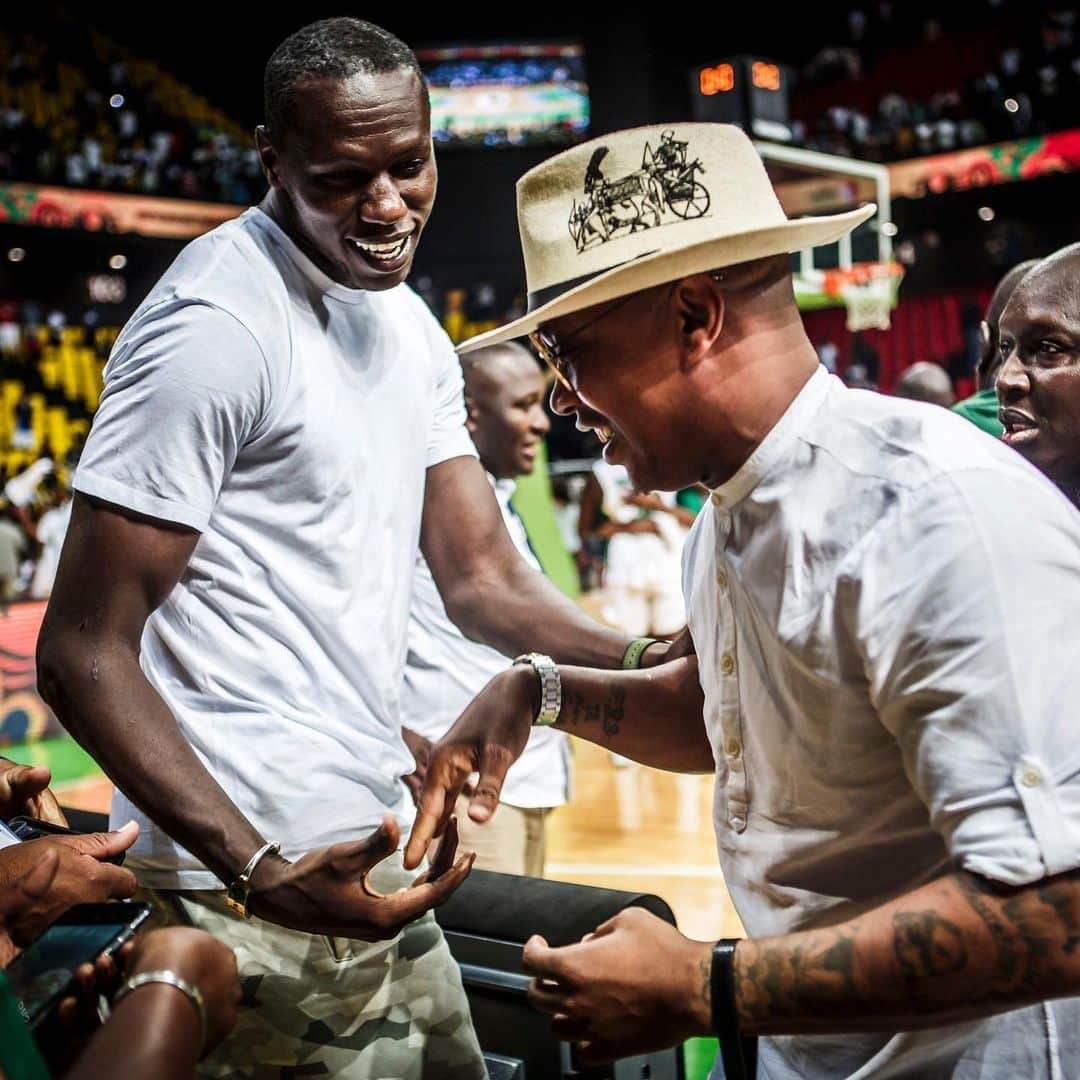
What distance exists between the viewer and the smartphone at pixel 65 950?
3.72 ft

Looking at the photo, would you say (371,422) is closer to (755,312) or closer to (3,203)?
(755,312)

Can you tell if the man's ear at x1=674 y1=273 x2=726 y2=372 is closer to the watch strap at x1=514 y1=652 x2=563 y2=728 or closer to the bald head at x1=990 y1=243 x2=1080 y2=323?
the watch strap at x1=514 y1=652 x2=563 y2=728

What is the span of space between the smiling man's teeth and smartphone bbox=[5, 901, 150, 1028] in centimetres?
103

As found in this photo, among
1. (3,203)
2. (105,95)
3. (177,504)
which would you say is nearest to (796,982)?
(177,504)

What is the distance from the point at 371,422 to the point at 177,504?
0.38 meters

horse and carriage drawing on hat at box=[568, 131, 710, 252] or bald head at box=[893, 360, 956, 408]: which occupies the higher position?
horse and carriage drawing on hat at box=[568, 131, 710, 252]

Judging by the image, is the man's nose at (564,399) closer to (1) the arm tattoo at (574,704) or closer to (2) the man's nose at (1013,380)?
(1) the arm tattoo at (574,704)

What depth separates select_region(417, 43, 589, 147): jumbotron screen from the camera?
2139cm

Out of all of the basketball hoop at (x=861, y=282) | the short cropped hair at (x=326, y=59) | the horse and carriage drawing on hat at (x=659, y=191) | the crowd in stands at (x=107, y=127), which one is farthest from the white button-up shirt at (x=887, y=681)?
the crowd in stands at (x=107, y=127)

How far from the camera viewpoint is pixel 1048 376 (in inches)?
90.1

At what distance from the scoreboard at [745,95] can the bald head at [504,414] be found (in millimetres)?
7252

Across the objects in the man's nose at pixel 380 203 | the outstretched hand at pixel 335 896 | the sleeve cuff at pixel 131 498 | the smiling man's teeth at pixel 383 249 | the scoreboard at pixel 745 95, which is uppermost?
the scoreboard at pixel 745 95

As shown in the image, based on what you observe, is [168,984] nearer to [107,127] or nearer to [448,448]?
[448,448]

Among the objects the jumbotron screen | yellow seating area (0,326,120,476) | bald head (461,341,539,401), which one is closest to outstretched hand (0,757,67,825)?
bald head (461,341,539,401)
